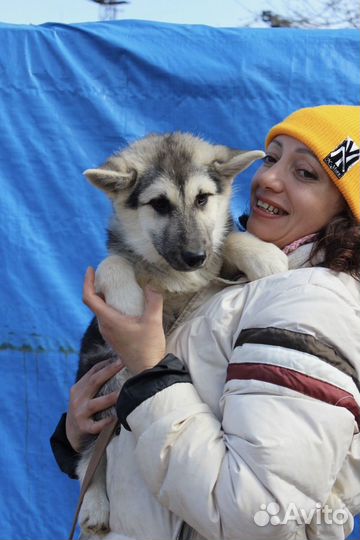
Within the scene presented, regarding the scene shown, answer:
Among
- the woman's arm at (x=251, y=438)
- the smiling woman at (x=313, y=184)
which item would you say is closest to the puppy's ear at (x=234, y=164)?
the smiling woman at (x=313, y=184)

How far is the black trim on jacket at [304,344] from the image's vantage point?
5.28 ft

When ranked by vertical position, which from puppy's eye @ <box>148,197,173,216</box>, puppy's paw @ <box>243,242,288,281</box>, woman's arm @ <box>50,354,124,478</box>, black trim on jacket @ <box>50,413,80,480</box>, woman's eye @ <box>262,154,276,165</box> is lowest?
black trim on jacket @ <box>50,413,80,480</box>

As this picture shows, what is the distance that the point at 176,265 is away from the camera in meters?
2.57

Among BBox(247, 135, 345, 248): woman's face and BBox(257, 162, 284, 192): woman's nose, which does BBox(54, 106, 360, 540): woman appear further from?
BBox(257, 162, 284, 192): woman's nose

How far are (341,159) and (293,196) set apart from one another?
229 mm

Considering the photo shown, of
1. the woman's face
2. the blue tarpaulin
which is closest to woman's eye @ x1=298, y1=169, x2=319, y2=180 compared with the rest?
the woman's face

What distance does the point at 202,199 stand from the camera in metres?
2.87

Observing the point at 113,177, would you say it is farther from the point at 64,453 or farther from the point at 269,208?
the point at 64,453

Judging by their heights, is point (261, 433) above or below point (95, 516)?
above

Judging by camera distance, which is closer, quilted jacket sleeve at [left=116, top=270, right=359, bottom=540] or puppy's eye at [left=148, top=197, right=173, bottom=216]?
quilted jacket sleeve at [left=116, top=270, right=359, bottom=540]

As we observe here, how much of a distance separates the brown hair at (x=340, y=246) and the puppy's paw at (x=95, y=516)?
4.24 ft

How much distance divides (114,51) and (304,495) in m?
3.47

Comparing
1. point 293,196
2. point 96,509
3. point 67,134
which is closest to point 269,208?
point 293,196

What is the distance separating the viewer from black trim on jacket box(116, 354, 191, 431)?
1.74 m
